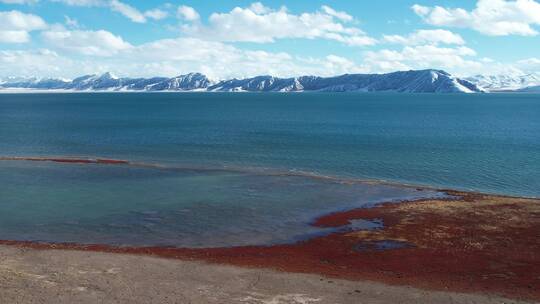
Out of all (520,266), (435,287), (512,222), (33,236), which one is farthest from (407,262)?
(33,236)

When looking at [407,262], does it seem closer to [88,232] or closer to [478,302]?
[478,302]

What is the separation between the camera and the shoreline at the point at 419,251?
33094 mm

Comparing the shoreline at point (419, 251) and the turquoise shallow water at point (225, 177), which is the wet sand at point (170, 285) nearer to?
the shoreline at point (419, 251)

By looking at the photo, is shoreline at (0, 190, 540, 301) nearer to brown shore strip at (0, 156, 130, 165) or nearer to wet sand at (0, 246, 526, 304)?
wet sand at (0, 246, 526, 304)

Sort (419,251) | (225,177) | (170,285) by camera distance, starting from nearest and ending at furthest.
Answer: (170,285) < (419,251) < (225,177)

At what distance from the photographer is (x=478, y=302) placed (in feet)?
94.9

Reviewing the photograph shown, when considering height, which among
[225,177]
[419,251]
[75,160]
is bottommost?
[419,251]

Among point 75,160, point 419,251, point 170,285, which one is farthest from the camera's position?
point 75,160

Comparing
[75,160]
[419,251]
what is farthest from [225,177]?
[419,251]

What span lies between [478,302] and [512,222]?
2123 centimetres

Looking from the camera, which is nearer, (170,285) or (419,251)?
(170,285)

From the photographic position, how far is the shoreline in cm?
3309

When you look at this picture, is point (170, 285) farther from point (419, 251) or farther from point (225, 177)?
point (225, 177)

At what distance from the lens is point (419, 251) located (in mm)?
39250
